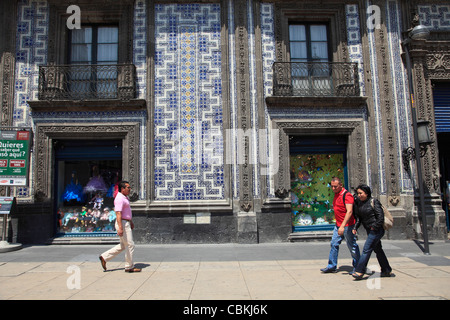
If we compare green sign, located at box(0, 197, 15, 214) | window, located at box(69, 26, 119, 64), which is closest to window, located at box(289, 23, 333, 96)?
window, located at box(69, 26, 119, 64)

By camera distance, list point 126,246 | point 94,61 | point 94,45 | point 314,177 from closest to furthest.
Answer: point 126,246
point 314,177
point 94,61
point 94,45

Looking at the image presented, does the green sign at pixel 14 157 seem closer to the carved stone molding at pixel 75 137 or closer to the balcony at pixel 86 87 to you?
the carved stone molding at pixel 75 137

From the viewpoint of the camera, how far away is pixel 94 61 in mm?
10719

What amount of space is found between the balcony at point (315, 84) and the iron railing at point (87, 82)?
4415 millimetres

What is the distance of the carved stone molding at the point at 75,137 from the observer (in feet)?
32.2

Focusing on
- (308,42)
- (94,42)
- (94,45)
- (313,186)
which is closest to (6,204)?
(94,45)

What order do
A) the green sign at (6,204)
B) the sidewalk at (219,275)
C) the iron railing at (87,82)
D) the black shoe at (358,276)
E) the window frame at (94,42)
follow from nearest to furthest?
1. the sidewalk at (219,275)
2. the black shoe at (358,276)
3. the green sign at (6,204)
4. the iron railing at (87,82)
5. the window frame at (94,42)

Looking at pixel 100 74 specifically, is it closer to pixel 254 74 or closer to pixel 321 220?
pixel 254 74

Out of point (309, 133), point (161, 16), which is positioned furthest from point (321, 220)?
point (161, 16)

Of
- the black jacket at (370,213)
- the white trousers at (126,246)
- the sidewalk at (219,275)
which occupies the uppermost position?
the black jacket at (370,213)

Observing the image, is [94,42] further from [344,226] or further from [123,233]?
[344,226]

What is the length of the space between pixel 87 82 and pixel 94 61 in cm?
89

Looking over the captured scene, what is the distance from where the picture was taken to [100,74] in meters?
10.4

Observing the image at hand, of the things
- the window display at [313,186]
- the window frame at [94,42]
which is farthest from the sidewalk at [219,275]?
the window frame at [94,42]
